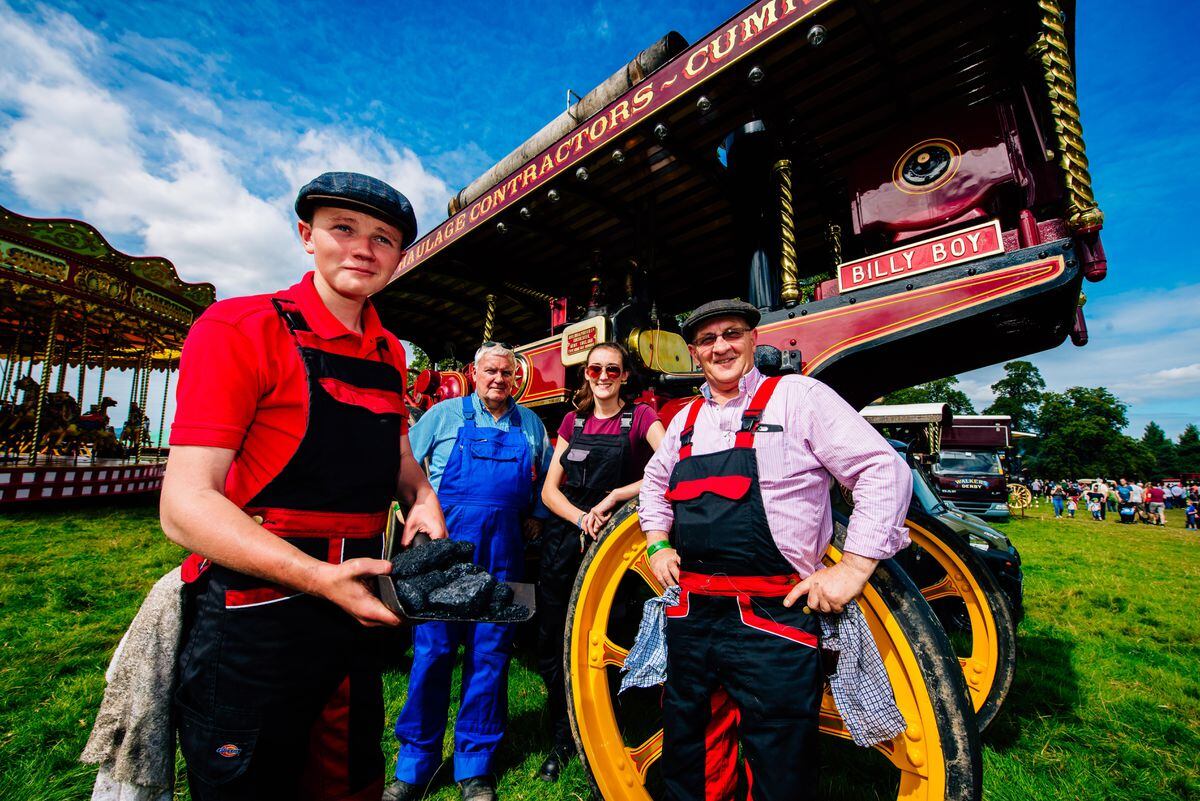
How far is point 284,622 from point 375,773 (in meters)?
0.64

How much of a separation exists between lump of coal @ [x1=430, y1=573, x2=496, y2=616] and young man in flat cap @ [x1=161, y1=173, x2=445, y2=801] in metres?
0.12

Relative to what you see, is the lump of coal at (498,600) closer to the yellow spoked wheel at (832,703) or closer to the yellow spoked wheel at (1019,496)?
the yellow spoked wheel at (832,703)

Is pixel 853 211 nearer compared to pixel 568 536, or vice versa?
pixel 568 536

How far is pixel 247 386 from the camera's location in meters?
1.09

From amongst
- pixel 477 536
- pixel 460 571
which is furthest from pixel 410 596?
pixel 477 536

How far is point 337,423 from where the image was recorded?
1.22 meters

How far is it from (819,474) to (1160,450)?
388ft

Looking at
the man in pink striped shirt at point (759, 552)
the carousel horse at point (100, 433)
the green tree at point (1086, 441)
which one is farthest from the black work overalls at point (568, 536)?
the green tree at point (1086, 441)

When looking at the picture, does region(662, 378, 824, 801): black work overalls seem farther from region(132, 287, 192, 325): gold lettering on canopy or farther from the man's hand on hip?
region(132, 287, 192, 325): gold lettering on canopy

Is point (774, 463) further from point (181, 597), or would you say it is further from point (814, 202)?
point (814, 202)

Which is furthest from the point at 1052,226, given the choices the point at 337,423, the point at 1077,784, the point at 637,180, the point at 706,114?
the point at 337,423

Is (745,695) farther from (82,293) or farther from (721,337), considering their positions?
(82,293)

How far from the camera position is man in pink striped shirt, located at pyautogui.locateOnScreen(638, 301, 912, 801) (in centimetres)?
145

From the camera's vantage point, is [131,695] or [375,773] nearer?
[131,695]
